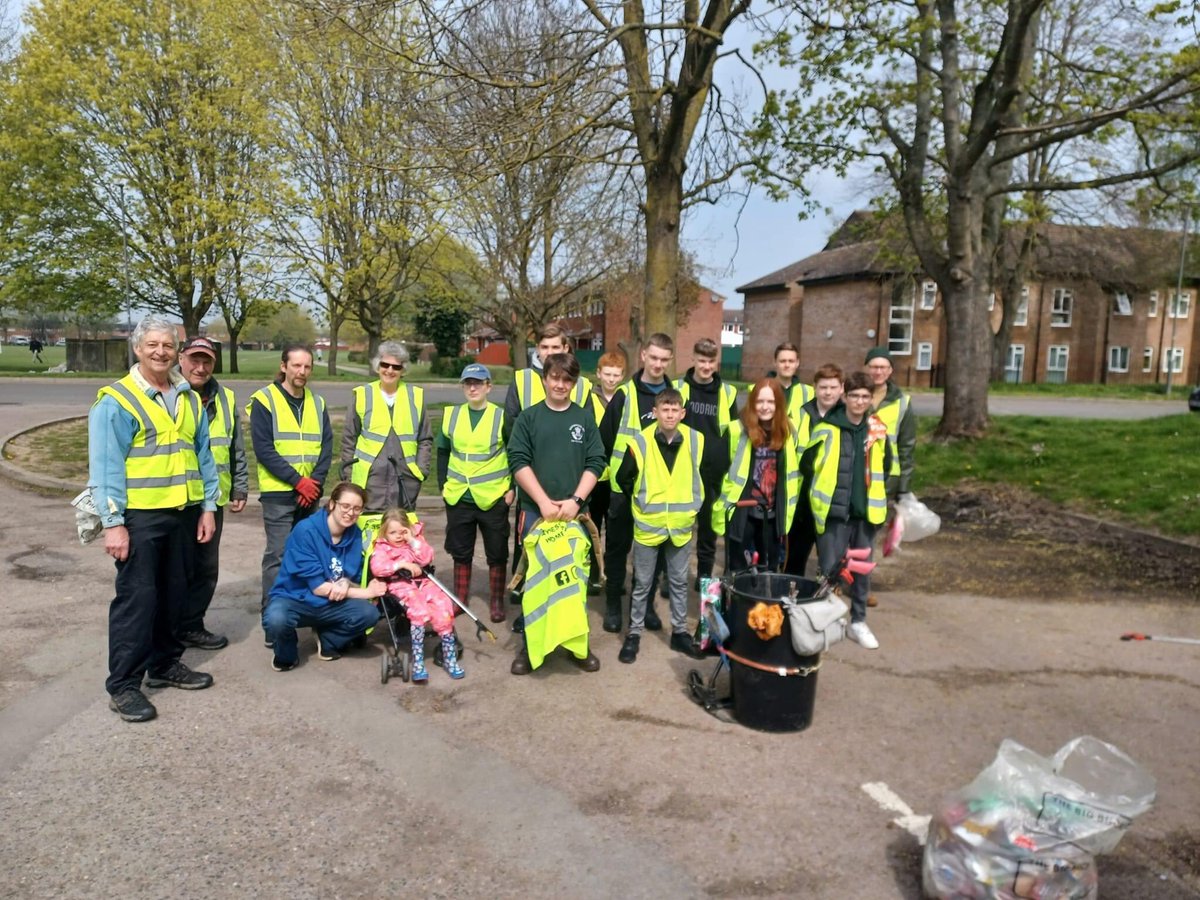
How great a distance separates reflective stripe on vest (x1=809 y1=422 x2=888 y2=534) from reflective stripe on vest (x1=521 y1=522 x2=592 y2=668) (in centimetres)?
169

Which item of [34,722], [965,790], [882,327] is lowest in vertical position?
[34,722]

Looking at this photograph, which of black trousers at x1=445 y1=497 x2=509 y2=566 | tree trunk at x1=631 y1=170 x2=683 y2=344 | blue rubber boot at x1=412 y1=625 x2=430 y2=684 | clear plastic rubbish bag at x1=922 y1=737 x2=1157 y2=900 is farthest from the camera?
tree trunk at x1=631 y1=170 x2=683 y2=344

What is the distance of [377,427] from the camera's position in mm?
5938

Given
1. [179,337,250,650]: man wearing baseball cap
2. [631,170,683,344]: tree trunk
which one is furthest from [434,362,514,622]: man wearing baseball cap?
[631,170,683,344]: tree trunk

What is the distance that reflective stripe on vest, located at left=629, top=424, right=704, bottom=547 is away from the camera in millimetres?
5465

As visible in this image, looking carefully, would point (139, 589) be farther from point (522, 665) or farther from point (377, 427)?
point (522, 665)

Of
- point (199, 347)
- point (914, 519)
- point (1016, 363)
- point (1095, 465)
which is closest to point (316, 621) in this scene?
point (199, 347)

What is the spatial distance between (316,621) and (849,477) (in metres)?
3.55

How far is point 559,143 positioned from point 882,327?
34.4 meters

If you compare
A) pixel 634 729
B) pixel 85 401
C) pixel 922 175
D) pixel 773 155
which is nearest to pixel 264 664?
pixel 634 729

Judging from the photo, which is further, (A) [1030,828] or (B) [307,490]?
(B) [307,490]

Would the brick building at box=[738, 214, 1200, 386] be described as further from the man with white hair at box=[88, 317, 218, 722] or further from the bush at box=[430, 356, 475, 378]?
the man with white hair at box=[88, 317, 218, 722]

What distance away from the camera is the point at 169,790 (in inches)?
148

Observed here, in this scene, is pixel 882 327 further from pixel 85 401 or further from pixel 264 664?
pixel 264 664
